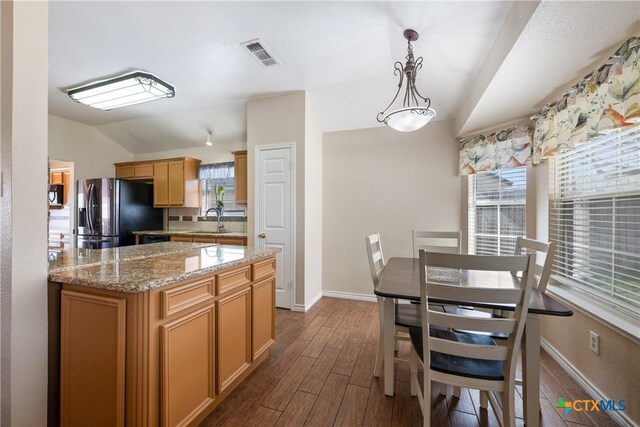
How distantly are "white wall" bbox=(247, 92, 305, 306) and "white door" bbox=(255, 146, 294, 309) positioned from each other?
0.08 metres

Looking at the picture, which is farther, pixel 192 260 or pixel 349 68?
pixel 349 68

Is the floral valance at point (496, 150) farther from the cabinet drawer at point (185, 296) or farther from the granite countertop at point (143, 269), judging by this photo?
the cabinet drawer at point (185, 296)

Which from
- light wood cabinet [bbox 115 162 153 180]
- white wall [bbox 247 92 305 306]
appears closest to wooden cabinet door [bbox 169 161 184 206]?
light wood cabinet [bbox 115 162 153 180]

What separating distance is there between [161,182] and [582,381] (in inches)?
220

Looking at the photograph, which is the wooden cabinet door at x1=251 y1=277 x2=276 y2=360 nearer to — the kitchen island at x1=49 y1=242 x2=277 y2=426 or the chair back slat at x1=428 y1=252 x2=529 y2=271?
the kitchen island at x1=49 y1=242 x2=277 y2=426

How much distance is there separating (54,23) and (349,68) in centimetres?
252

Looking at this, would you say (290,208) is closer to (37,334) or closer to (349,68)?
(349,68)

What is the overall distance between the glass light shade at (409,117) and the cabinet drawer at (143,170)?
438cm

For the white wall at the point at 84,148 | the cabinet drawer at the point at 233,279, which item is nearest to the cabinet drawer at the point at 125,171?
the white wall at the point at 84,148

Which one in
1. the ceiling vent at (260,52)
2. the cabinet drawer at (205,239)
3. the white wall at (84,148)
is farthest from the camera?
the white wall at (84,148)

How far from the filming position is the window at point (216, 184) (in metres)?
4.43

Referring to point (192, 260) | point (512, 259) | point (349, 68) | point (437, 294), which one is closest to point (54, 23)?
point (192, 260)

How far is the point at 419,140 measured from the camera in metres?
3.30

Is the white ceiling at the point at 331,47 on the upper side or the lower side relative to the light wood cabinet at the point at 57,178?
upper
